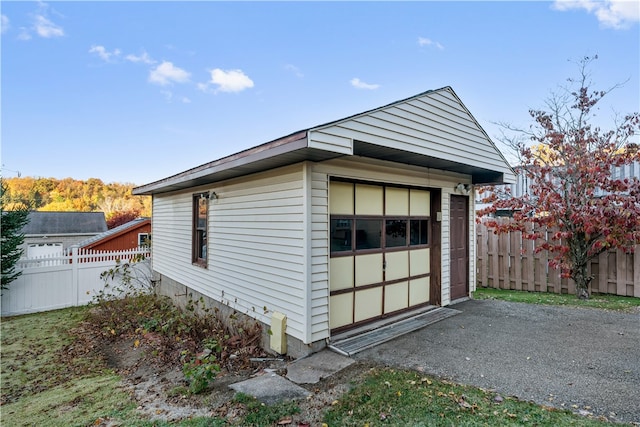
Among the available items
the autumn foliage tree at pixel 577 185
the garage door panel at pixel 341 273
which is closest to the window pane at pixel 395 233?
the garage door panel at pixel 341 273

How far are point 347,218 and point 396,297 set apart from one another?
184 cm

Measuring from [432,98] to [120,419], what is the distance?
5662 mm

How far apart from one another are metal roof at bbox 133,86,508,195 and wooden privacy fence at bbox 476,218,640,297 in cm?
231

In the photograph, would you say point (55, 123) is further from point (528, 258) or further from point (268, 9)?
point (528, 258)

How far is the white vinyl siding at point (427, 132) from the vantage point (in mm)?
3869

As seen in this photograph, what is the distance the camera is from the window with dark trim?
7.31 m

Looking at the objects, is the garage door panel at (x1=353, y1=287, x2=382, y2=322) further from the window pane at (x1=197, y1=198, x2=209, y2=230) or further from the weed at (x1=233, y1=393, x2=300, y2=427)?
the window pane at (x1=197, y1=198, x2=209, y2=230)

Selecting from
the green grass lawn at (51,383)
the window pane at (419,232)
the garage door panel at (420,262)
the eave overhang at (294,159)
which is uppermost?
the eave overhang at (294,159)

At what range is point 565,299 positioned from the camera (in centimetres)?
681

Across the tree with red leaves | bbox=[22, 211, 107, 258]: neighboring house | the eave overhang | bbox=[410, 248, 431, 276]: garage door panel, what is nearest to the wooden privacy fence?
the eave overhang

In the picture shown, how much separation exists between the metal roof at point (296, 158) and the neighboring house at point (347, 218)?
0.02m

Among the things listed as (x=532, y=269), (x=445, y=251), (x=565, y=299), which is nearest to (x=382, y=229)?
(x=445, y=251)

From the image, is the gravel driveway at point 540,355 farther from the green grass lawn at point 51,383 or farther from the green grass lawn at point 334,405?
the green grass lawn at point 51,383

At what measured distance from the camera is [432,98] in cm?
506
